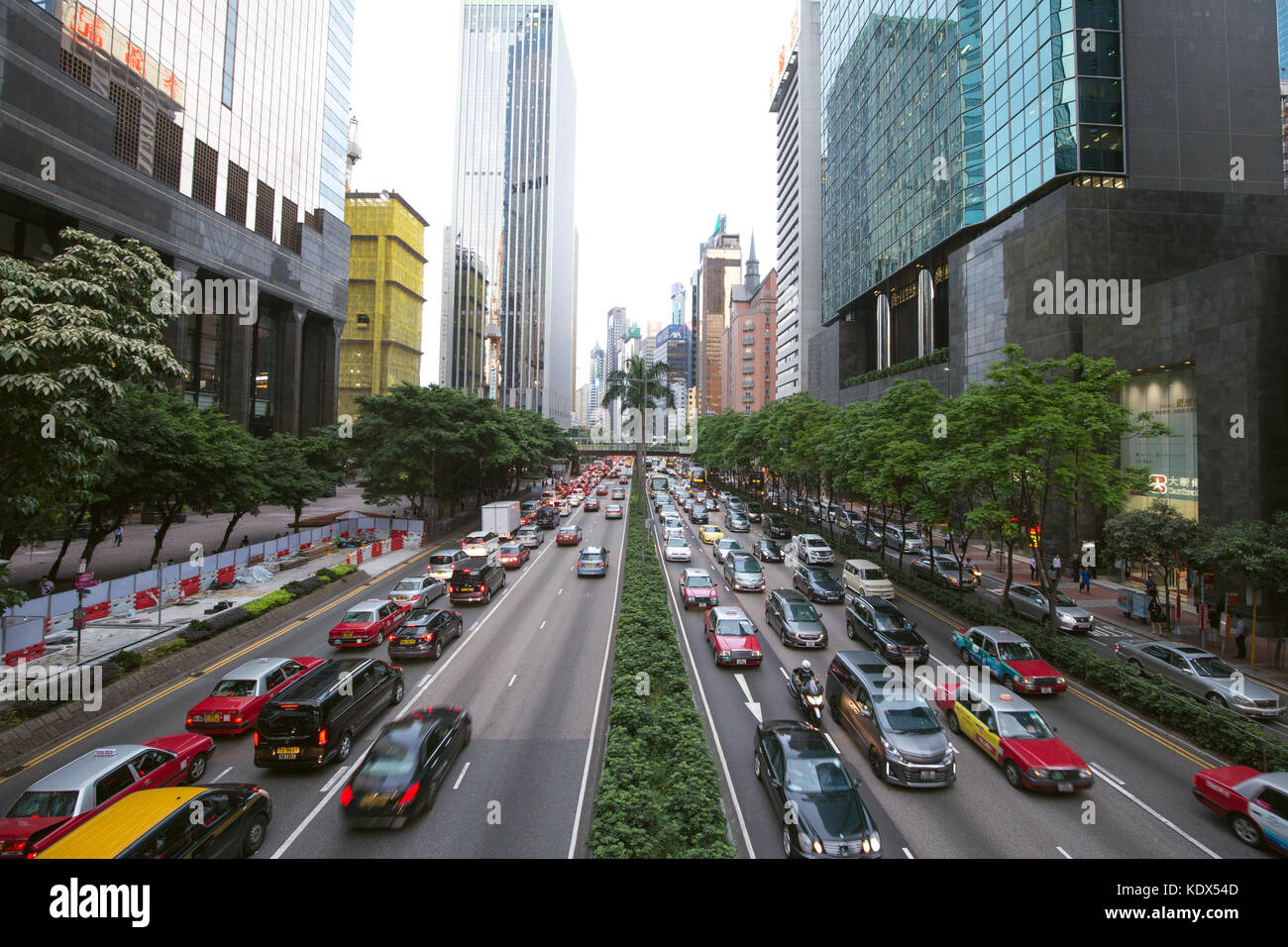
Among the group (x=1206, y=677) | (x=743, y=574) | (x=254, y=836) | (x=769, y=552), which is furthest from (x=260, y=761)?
(x=769, y=552)

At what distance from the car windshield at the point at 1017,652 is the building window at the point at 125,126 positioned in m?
63.5

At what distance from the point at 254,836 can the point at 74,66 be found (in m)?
56.0

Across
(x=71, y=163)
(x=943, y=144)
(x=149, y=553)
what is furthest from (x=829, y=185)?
(x=149, y=553)

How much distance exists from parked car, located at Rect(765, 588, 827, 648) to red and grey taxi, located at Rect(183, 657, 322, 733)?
1551 centimetres

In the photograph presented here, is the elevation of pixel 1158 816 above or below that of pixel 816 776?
below

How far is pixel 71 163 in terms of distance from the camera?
41.2 metres

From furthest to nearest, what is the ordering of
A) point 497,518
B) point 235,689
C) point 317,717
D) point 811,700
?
point 497,518, point 811,700, point 235,689, point 317,717

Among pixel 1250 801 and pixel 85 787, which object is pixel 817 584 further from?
pixel 85 787

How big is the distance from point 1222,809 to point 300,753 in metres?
18.5

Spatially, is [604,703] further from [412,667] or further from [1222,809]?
[1222,809]

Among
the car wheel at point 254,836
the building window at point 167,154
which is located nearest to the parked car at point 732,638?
the car wheel at point 254,836

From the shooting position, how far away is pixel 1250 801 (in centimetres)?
1105

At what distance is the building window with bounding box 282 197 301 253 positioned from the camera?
215 ft

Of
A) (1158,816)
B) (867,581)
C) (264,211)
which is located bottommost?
(1158,816)
